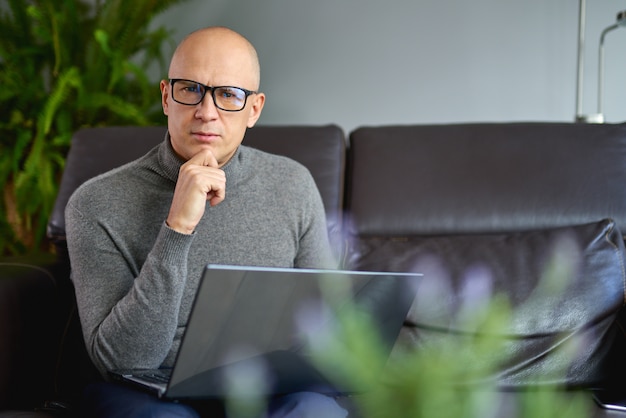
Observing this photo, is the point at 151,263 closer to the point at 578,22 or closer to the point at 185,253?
the point at 185,253

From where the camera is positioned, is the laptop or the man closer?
the laptop

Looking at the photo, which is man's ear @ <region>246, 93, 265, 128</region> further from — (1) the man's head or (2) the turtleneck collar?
(2) the turtleneck collar

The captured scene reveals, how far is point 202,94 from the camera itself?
4.01 feet

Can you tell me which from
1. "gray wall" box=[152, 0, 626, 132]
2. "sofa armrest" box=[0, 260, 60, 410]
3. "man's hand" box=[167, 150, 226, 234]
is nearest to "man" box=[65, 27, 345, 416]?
"man's hand" box=[167, 150, 226, 234]

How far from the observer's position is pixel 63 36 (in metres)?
2.39

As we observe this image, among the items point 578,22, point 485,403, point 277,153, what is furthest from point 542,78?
→ point 485,403

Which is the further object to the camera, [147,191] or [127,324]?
[147,191]

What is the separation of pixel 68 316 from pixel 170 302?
49 centimetres

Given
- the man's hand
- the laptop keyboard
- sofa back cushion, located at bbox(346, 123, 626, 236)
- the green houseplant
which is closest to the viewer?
the laptop keyboard

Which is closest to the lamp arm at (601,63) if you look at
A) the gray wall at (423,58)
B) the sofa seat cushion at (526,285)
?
the gray wall at (423,58)

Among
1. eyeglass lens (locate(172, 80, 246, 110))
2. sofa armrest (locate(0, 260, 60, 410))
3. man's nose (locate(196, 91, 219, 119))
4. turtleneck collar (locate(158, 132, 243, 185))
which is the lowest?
sofa armrest (locate(0, 260, 60, 410))

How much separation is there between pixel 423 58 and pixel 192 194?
1454mm

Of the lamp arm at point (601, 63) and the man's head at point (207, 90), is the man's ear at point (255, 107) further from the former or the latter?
the lamp arm at point (601, 63)

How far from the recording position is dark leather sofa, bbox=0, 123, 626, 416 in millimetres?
1338
